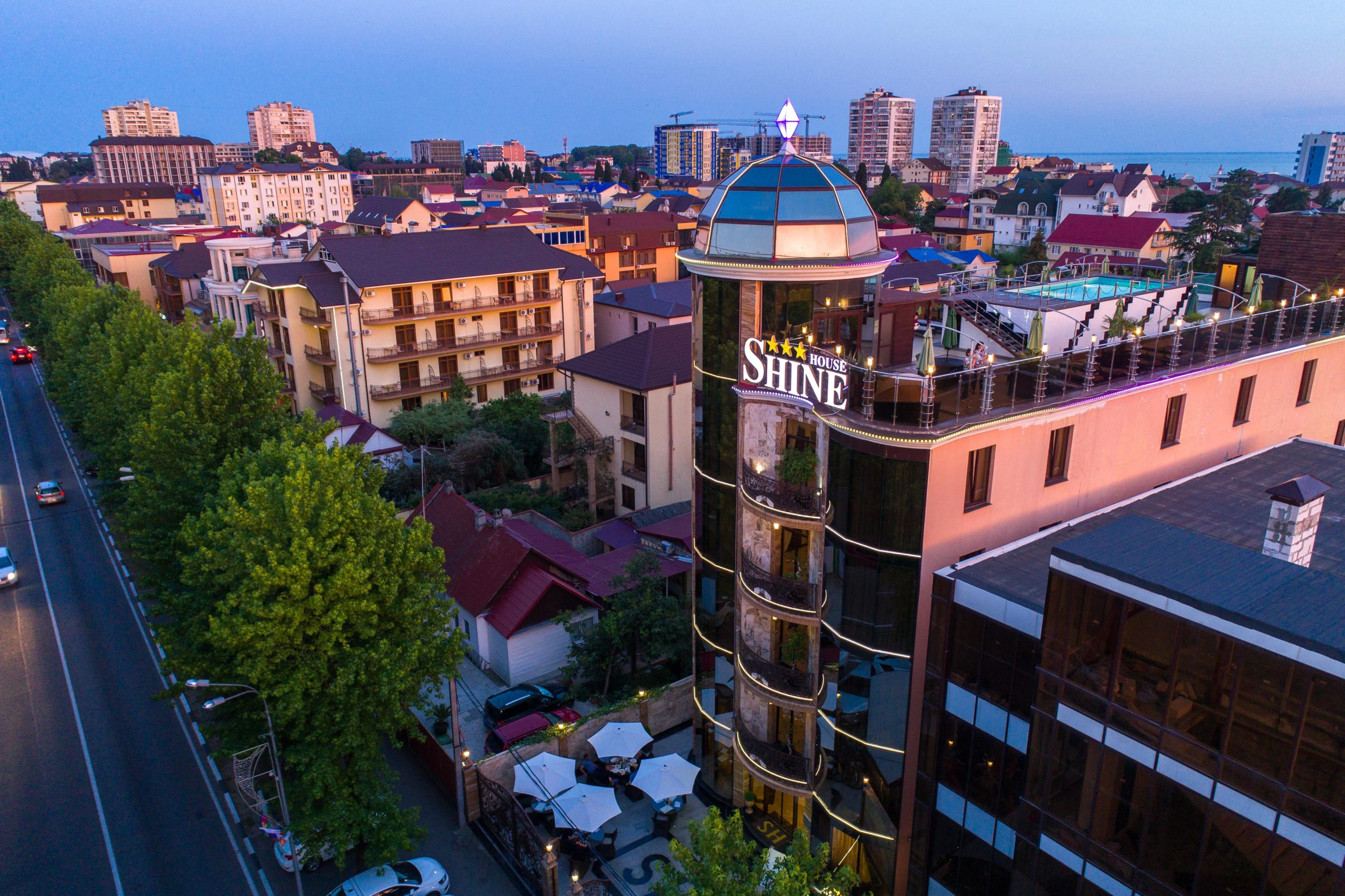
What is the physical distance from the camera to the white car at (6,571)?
3653 cm

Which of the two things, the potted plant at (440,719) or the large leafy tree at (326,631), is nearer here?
the large leafy tree at (326,631)

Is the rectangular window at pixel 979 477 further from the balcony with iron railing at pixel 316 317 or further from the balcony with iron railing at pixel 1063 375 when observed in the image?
the balcony with iron railing at pixel 316 317

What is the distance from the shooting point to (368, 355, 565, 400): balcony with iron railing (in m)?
52.4

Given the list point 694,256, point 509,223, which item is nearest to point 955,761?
point 694,256

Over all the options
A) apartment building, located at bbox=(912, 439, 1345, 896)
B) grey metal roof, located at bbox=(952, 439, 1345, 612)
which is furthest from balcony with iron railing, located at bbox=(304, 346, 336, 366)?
grey metal roof, located at bbox=(952, 439, 1345, 612)

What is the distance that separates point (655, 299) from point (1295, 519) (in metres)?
51.2

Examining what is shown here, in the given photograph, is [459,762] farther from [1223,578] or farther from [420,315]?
[420,315]

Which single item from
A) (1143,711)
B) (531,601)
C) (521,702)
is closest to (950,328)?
(1143,711)

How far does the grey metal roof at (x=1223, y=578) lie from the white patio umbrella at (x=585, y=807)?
1455 cm

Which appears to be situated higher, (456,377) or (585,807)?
(456,377)

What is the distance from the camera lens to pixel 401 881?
20.6m

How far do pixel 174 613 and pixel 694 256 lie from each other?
63.1 feet

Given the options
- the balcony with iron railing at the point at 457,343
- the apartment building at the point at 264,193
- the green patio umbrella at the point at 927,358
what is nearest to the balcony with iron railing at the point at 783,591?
the green patio umbrella at the point at 927,358

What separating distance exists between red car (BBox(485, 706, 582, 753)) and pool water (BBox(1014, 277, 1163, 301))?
1974 cm
